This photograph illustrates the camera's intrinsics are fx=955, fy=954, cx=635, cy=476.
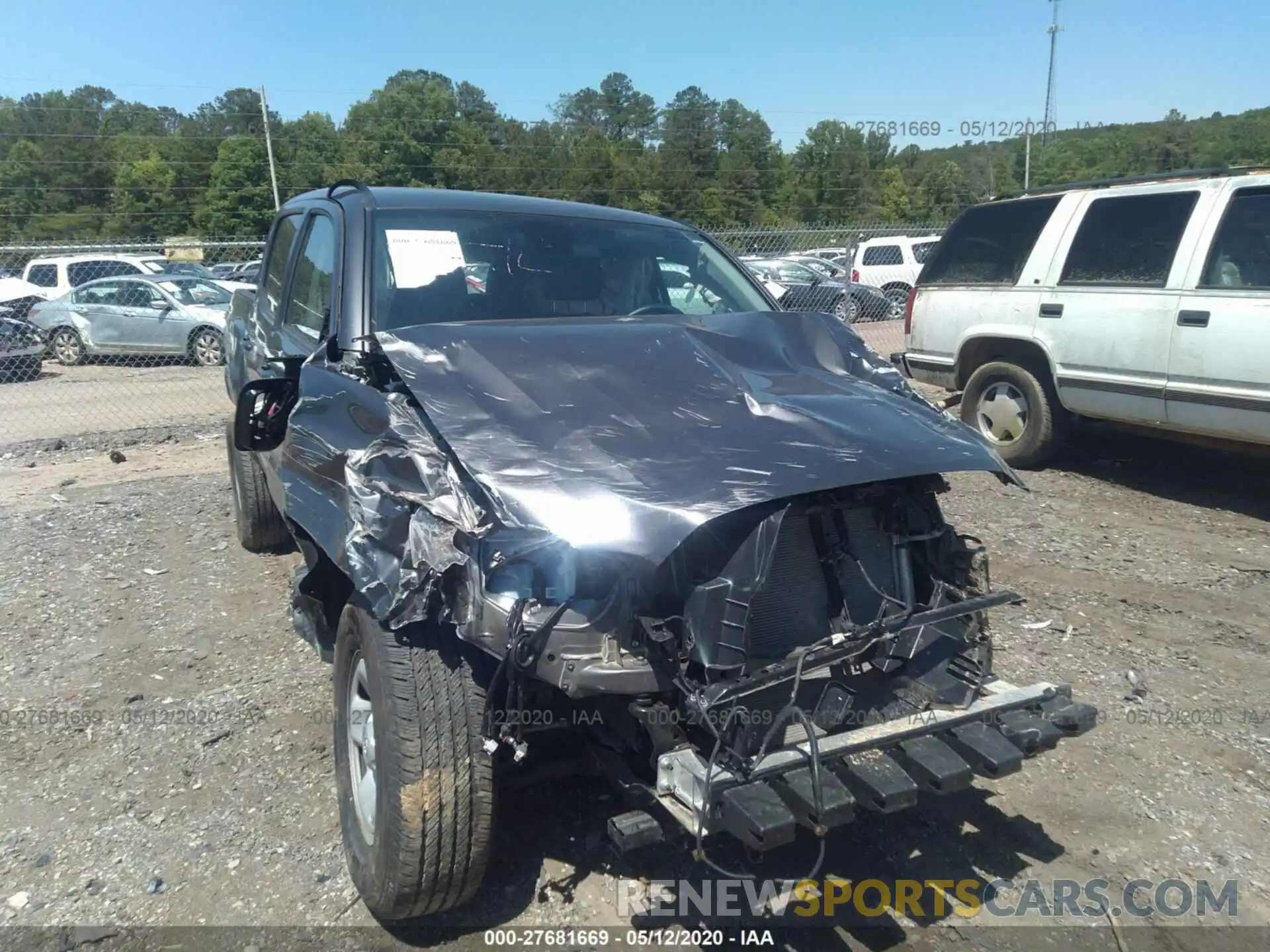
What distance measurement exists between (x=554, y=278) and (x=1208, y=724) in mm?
3165

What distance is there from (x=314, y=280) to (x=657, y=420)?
2006 millimetres

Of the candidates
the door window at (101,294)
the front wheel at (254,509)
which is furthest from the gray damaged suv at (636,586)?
the door window at (101,294)

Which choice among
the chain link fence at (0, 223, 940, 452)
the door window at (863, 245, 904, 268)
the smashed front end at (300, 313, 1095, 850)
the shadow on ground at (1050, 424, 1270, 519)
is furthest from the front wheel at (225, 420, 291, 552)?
the door window at (863, 245, 904, 268)

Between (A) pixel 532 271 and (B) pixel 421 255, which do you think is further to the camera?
(A) pixel 532 271

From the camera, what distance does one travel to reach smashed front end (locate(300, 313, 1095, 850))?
2303mm

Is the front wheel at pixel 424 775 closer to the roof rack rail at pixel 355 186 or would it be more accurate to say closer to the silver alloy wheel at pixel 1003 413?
the roof rack rail at pixel 355 186

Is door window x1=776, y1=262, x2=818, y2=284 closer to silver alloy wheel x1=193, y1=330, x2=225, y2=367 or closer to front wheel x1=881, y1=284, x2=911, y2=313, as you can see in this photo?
front wheel x1=881, y1=284, x2=911, y2=313

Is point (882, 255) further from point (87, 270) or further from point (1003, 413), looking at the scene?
point (87, 270)

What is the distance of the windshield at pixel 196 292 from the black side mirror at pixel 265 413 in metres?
12.3

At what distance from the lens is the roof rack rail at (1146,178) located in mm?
6242

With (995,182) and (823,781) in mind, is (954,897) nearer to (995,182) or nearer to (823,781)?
(823,781)

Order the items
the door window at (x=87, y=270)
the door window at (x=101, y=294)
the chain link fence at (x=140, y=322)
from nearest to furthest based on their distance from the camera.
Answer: the chain link fence at (x=140, y=322)
the door window at (x=101, y=294)
the door window at (x=87, y=270)

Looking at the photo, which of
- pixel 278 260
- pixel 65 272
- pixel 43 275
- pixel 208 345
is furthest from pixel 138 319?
pixel 278 260

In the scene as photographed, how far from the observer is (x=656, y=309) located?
3.84 metres
